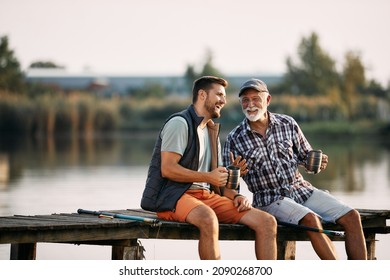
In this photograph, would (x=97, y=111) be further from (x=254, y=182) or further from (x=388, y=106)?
(x=254, y=182)

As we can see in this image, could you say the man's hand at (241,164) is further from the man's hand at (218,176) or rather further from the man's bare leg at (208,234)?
the man's bare leg at (208,234)

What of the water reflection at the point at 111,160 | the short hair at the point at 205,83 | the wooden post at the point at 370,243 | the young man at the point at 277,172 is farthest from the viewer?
the water reflection at the point at 111,160

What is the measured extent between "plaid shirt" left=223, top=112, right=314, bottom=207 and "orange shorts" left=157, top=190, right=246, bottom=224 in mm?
334

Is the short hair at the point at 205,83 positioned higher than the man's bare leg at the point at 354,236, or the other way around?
the short hair at the point at 205,83

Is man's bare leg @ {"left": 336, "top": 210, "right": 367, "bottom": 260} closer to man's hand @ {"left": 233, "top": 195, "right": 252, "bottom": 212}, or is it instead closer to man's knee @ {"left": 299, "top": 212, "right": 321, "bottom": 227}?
man's knee @ {"left": 299, "top": 212, "right": 321, "bottom": 227}

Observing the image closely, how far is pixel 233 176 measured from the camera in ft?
19.7

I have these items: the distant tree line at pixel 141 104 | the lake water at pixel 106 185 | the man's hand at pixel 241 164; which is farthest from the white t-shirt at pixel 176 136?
the distant tree line at pixel 141 104

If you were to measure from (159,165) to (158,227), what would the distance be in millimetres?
402

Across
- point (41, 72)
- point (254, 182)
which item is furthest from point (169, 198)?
point (41, 72)

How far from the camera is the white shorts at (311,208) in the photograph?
20.6 feet

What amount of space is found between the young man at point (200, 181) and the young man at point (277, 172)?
0.25 meters

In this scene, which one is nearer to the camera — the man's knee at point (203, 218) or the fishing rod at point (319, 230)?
the man's knee at point (203, 218)

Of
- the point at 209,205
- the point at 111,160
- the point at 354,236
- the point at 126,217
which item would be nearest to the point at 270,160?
the point at 209,205

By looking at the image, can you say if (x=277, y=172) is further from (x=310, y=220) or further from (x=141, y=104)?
(x=141, y=104)
